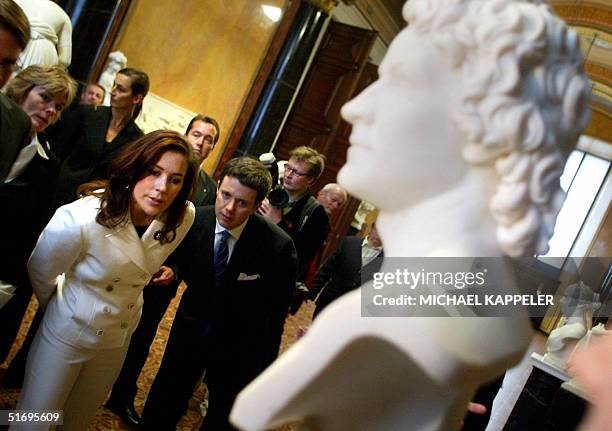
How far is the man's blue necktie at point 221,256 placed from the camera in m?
2.66

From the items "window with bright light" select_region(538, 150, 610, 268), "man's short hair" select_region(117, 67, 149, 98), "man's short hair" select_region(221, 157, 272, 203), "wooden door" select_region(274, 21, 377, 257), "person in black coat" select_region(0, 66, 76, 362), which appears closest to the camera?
"person in black coat" select_region(0, 66, 76, 362)

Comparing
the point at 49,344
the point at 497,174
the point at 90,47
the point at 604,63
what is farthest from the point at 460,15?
the point at 604,63

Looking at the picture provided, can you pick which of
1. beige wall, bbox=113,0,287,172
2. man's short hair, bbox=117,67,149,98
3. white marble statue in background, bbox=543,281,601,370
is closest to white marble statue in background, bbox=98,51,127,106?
beige wall, bbox=113,0,287,172

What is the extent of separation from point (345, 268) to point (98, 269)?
1733mm

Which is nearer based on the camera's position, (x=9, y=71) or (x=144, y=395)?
(x=9, y=71)

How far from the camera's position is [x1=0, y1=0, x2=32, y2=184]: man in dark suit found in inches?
69.0

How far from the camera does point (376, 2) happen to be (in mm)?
10094

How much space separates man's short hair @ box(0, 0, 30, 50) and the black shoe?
2203mm

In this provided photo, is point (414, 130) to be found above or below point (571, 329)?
above

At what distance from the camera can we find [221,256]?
8.72 feet

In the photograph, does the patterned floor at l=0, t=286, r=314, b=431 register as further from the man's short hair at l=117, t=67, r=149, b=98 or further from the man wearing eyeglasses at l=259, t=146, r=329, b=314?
the man's short hair at l=117, t=67, r=149, b=98

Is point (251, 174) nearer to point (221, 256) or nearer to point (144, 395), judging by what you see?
point (221, 256)

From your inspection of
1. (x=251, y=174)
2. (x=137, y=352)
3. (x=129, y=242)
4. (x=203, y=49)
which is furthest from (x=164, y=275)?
(x=203, y=49)

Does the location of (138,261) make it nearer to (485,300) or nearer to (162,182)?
(162,182)
